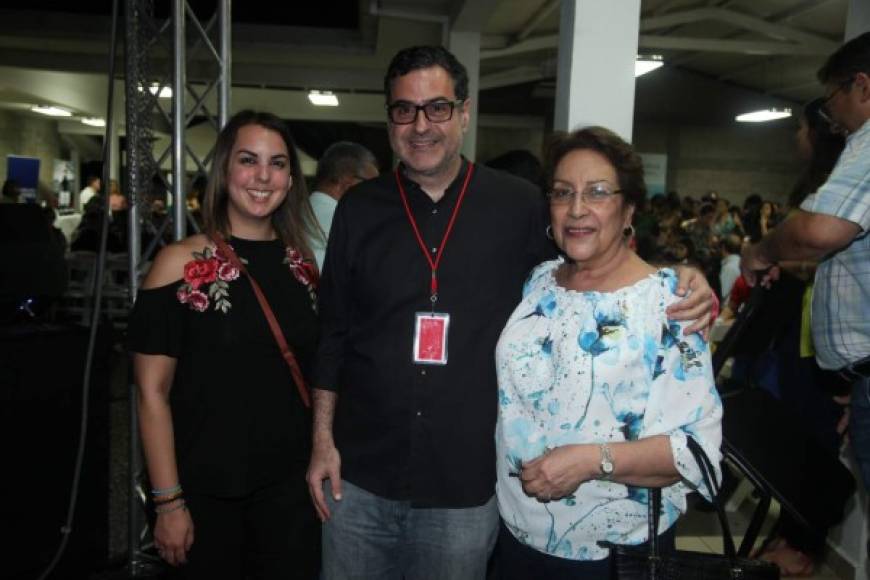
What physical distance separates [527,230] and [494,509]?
29.2 inches

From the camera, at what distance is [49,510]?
2.63 m

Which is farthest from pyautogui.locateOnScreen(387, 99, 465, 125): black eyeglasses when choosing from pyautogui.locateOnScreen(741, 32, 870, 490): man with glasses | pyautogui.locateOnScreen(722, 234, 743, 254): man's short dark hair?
pyautogui.locateOnScreen(722, 234, 743, 254): man's short dark hair

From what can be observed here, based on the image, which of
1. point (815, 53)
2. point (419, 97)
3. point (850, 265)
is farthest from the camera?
point (815, 53)

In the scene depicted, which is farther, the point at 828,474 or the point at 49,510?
the point at 49,510

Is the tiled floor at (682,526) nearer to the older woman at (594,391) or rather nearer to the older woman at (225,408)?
the older woman at (225,408)

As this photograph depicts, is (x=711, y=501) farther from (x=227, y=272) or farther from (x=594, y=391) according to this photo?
(x=227, y=272)

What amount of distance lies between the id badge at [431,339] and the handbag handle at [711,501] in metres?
0.58

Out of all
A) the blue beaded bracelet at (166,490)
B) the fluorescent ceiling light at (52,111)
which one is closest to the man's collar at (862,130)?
the blue beaded bracelet at (166,490)

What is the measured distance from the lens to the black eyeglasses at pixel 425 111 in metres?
1.70

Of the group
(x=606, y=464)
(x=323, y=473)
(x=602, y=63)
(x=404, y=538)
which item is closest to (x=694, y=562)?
(x=606, y=464)

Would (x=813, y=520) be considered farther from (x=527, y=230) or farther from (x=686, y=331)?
(x=527, y=230)

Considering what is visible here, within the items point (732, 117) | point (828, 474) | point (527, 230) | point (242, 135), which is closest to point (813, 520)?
point (828, 474)

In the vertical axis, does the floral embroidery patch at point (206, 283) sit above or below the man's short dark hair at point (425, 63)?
below

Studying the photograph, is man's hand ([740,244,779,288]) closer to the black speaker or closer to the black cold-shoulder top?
the black cold-shoulder top
